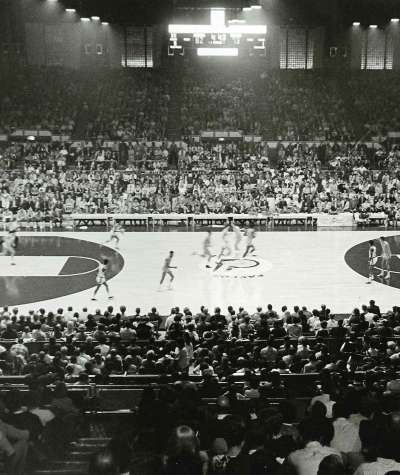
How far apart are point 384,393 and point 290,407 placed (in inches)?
60.3

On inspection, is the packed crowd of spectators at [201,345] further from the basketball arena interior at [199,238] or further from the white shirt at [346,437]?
the white shirt at [346,437]

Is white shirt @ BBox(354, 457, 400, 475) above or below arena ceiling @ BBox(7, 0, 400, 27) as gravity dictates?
below

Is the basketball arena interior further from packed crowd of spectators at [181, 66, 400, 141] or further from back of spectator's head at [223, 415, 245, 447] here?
packed crowd of spectators at [181, 66, 400, 141]

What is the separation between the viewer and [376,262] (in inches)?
895

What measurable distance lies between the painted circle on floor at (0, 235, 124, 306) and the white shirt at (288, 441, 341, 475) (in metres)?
13.7

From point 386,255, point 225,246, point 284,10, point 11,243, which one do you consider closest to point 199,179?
point 225,246

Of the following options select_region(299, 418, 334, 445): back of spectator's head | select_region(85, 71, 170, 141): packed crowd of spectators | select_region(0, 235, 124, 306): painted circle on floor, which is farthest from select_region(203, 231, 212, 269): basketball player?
select_region(85, 71, 170, 141): packed crowd of spectators

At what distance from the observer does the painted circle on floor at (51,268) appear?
19.4 meters

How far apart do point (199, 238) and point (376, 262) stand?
768cm

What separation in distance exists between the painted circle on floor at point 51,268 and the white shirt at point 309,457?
44.8ft

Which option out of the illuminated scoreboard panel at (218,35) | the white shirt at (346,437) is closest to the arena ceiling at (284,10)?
the illuminated scoreboard panel at (218,35)

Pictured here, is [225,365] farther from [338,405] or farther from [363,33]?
[363,33]

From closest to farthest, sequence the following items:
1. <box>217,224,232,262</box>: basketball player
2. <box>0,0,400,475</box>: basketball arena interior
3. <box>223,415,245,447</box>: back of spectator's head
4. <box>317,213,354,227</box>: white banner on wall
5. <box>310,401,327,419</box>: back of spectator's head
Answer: <box>223,415,245,447</box>: back of spectator's head, <box>0,0,400,475</box>: basketball arena interior, <box>310,401,327,419</box>: back of spectator's head, <box>217,224,232,262</box>: basketball player, <box>317,213,354,227</box>: white banner on wall

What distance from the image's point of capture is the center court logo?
2120cm
